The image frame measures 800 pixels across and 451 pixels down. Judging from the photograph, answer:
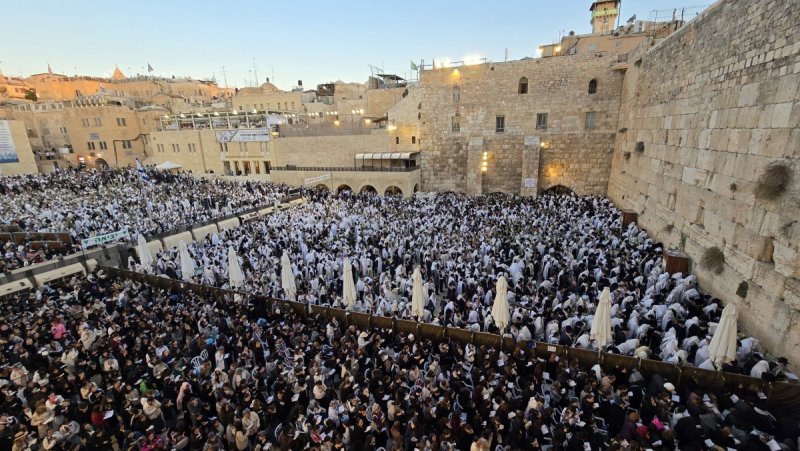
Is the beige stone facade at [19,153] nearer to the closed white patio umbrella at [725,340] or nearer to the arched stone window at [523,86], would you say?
the arched stone window at [523,86]

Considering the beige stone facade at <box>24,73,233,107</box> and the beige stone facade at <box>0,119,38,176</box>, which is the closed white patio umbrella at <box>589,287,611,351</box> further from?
the beige stone facade at <box>24,73,233,107</box>

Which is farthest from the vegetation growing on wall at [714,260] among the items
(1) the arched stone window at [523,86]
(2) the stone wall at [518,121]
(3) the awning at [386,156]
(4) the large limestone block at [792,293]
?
(3) the awning at [386,156]

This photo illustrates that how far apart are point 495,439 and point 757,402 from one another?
13.0 ft

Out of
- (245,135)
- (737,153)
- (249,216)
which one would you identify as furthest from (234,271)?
(245,135)

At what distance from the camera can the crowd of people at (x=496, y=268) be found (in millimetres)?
7520

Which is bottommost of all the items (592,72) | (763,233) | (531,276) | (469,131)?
(531,276)

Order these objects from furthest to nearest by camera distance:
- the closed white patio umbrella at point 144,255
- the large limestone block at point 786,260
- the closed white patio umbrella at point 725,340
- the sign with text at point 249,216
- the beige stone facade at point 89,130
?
the beige stone facade at point 89,130 < the sign with text at point 249,216 < the closed white patio umbrella at point 144,255 < the large limestone block at point 786,260 < the closed white patio umbrella at point 725,340

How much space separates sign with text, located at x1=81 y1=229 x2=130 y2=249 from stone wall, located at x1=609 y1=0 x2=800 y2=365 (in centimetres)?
1945

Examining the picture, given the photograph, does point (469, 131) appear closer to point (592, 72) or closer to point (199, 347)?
point (592, 72)

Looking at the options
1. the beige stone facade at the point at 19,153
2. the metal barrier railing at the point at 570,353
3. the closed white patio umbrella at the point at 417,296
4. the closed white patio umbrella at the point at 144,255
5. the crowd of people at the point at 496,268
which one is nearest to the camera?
the metal barrier railing at the point at 570,353

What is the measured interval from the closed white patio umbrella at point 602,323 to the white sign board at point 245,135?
3018cm

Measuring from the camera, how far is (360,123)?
1148 inches

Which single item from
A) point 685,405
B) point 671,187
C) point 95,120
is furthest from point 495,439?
point 95,120

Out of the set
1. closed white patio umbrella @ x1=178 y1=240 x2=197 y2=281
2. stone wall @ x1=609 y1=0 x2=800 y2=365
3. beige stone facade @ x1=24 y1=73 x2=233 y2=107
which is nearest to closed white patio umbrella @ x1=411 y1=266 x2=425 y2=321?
stone wall @ x1=609 y1=0 x2=800 y2=365
